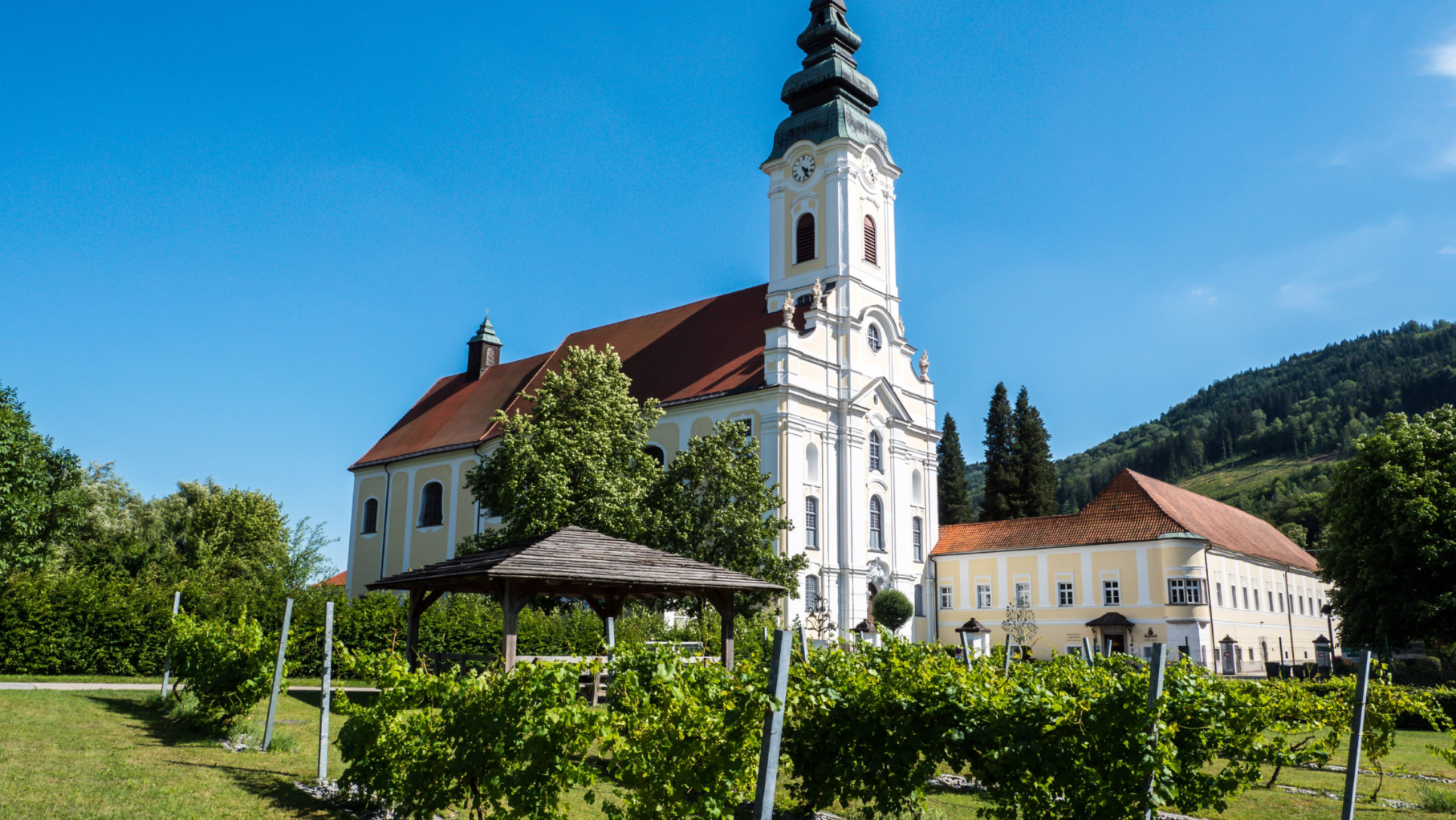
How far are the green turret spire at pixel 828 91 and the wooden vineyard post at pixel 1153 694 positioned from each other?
37.0 metres

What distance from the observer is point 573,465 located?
2725 cm

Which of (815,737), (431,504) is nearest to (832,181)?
(431,504)

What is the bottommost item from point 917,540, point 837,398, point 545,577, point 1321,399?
point 545,577

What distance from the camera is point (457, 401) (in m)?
49.5

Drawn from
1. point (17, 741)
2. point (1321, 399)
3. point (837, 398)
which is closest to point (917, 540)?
point (837, 398)

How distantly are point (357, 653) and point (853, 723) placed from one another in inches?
178

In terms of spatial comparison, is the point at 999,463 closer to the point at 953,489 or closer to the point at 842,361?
the point at 953,489

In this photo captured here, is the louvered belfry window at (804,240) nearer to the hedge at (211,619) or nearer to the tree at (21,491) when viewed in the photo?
the hedge at (211,619)

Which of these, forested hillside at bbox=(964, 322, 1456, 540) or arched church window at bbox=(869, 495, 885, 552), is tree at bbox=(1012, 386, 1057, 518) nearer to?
arched church window at bbox=(869, 495, 885, 552)

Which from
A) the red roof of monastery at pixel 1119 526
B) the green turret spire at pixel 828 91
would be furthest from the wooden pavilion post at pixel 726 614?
the green turret spire at pixel 828 91

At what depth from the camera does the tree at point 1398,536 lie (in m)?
26.7

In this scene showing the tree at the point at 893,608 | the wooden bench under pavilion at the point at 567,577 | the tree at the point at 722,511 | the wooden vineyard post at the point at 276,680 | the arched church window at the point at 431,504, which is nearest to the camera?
the wooden vineyard post at the point at 276,680

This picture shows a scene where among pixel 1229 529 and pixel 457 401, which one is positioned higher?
pixel 457 401

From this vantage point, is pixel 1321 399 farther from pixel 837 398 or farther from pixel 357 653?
pixel 357 653
